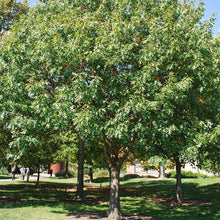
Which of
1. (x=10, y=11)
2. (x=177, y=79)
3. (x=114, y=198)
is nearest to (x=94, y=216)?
(x=114, y=198)

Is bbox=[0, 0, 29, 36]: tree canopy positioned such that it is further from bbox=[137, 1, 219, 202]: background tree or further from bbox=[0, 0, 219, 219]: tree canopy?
bbox=[137, 1, 219, 202]: background tree

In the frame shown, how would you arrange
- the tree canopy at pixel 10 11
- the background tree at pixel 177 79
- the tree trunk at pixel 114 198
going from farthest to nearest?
the tree canopy at pixel 10 11 → the tree trunk at pixel 114 198 → the background tree at pixel 177 79

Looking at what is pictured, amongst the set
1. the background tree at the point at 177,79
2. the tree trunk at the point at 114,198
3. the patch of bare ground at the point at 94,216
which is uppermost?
the background tree at the point at 177,79

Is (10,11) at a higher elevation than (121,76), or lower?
higher

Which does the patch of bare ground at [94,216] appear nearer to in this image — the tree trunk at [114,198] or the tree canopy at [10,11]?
the tree trunk at [114,198]

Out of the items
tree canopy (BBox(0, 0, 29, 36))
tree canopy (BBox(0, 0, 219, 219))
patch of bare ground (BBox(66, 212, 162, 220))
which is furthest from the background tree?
tree canopy (BBox(0, 0, 29, 36))

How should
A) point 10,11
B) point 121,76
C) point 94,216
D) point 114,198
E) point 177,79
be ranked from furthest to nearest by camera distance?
point 10,11, point 94,216, point 114,198, point 177,79, point 121,76

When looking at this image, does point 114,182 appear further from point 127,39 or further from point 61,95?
point 127,39

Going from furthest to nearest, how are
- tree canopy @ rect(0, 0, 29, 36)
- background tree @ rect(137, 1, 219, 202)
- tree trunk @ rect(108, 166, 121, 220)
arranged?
tree canopy @ rect(0, 0, 29, 36) < tree trunk @ rect(108, 166, 121, 220) < background tree @ rect(137, 1, 219, 202)

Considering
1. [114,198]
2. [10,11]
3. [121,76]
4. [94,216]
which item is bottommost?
[94,216]

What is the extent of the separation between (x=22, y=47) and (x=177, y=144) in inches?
316

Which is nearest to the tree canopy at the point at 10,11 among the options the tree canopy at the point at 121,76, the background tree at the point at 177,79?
the tree canopy at the point at 121,76

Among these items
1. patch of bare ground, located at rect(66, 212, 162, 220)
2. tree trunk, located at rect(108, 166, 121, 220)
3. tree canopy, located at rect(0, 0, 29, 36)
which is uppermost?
tree canopy, located at rect(0, 0, 29, 36)

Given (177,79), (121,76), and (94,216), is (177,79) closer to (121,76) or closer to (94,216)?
(121,76)
